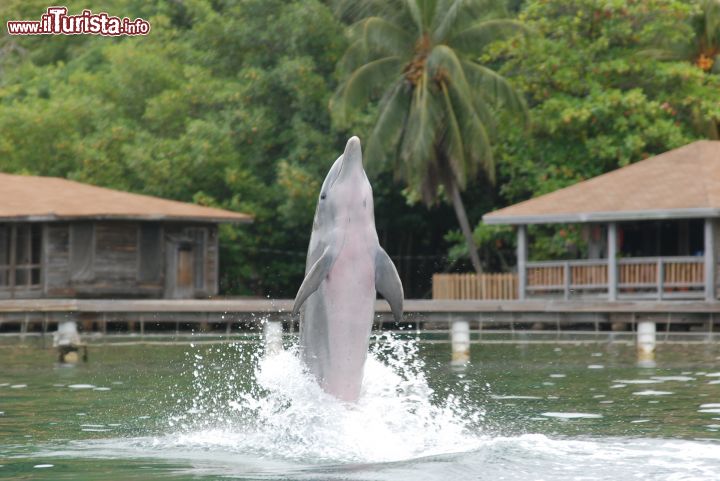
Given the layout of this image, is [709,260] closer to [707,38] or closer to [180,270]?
[707,38]

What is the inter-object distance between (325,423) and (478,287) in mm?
25166

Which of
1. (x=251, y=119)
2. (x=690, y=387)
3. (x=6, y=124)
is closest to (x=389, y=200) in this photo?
(x=251, y=119)

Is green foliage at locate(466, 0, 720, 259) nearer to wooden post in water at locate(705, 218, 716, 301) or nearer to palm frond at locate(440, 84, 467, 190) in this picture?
palm frond at locate(440, 84, 467, 190)

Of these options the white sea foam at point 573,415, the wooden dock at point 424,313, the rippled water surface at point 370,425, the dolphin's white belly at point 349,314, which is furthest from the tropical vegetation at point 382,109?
the dolphin's white belly at point 349,314

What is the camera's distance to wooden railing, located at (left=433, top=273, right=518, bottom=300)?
118ft

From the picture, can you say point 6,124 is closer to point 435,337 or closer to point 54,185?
point 54,185

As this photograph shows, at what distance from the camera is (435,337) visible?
29.3 meters

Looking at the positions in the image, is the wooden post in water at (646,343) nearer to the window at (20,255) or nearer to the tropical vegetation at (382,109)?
the tropical vegetation at (382,109)

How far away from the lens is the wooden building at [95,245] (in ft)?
124

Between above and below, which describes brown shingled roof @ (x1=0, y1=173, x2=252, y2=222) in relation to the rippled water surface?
above

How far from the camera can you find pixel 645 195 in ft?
108

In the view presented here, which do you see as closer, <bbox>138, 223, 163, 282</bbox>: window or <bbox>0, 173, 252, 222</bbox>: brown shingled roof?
<bbox>0, 173, 252, 222</bbox>: brown shingled roof

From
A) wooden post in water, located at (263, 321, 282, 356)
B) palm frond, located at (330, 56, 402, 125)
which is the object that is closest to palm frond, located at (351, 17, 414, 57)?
palm frond, located at (330, 56, 402, 125)

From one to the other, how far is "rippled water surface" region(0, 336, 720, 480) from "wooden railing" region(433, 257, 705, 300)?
11.6 meters
